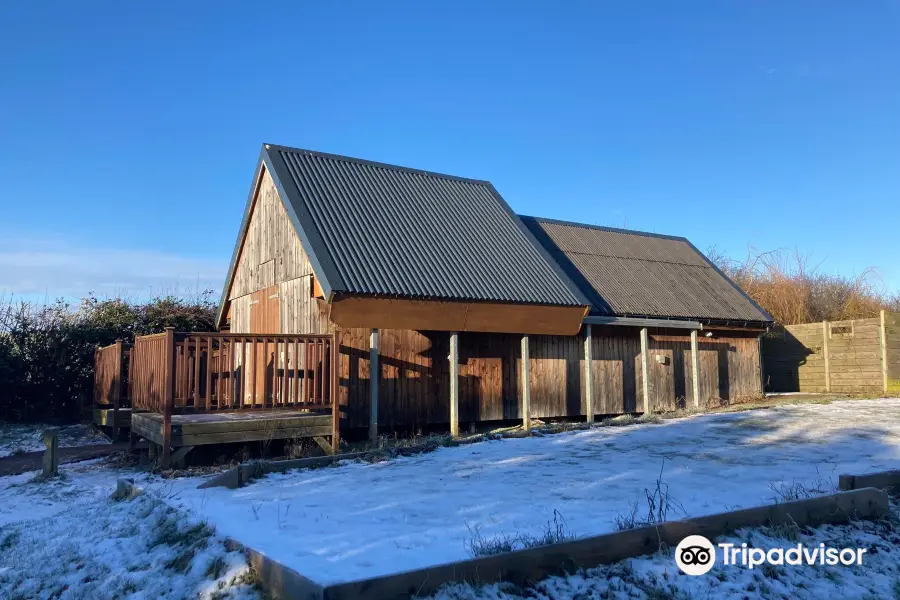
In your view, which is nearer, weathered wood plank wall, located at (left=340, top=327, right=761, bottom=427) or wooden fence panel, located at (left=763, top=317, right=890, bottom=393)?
weathered wood plank wall, located at (left=340, top=327, right=761, bottom=427)

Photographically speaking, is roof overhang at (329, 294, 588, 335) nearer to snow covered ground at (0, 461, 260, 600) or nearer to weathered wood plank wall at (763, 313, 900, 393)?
snow covered ground at (0, 461, 260, 600)

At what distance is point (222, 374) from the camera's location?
10586 mm

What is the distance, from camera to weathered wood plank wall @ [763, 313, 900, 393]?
63.1 ft

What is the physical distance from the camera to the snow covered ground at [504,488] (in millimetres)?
5594

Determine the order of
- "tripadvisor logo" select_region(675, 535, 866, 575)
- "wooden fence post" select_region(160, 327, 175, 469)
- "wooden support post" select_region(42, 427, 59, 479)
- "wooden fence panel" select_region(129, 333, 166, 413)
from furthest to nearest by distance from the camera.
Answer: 1. "wooden fence panel" select_region(129, 333, 166, 413)
2. "wooden support post" select_region(42, 427, 59, 479)
3. "wooden fence post" select_region(160, 327, 175, 469)
4. "tripadvisor logo" select_region(675, 535, 866, 575)

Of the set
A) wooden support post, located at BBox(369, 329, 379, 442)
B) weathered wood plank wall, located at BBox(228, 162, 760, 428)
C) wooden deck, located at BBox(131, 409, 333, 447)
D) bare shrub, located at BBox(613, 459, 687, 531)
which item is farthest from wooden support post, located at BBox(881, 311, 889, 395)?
wooden deck, located at BBox(131, 409, 333, 447)

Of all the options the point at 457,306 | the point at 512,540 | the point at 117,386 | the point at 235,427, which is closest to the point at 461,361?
the point at 457,306

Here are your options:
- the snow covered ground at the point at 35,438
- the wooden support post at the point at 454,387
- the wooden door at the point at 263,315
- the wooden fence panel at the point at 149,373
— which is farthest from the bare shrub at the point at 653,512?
the snow covered ground at the point at 35,438

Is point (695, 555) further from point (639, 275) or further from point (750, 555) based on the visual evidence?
point (639, 275)

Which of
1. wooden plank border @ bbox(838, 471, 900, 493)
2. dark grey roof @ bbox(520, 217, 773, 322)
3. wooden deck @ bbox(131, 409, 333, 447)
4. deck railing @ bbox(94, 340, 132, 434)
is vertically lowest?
wooden plank border @ bbox(838, 471, 900, 493)

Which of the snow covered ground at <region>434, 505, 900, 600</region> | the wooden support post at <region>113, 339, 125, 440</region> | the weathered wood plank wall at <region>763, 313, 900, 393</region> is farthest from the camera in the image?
the weathered wood plank wall at <region>763, 313, 900, 393</region>

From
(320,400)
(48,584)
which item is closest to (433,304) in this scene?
(320,400)

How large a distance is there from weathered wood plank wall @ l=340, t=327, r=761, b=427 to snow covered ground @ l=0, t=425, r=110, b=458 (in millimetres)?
6225

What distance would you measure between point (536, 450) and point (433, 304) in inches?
137
